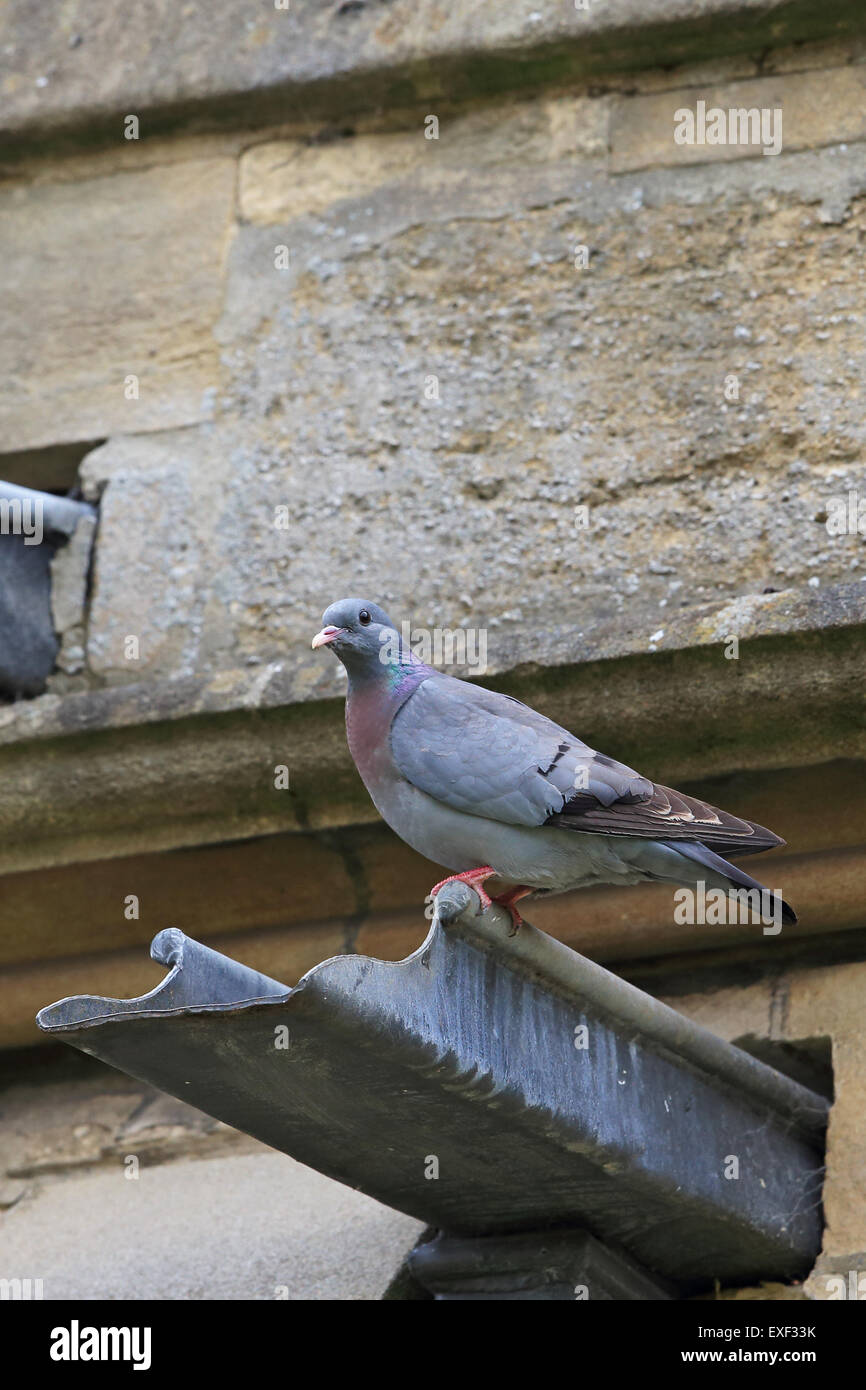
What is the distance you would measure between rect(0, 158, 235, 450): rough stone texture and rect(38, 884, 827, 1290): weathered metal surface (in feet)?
5.86

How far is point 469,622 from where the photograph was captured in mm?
3531

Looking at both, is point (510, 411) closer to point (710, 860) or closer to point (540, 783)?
point (540, 783)

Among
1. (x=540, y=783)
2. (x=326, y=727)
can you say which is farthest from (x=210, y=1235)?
(x=540, y=783)

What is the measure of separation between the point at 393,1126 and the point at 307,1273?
0.79 meters

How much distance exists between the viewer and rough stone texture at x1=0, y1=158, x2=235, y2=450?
402cm

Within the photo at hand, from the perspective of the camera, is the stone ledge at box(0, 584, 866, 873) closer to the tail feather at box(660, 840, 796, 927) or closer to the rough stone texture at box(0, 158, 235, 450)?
the tail feather at box(660, 840, 796, 927)

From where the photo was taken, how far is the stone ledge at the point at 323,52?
3865 mm

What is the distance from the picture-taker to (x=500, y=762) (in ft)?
9.16

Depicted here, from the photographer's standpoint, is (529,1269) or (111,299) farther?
(111,299)

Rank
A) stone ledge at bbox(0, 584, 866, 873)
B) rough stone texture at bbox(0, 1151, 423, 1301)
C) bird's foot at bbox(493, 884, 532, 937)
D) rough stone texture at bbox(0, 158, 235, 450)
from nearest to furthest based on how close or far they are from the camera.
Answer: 1. bird's foot at bbox(493, 884, 532, 937)
2. stone ledge at bbox(0, 584, 866, 873)
3. rough stone texture at bbox(0, 1151, 423, 1301)
4. rough stone texture at bbox(0, 158, 235, 450)

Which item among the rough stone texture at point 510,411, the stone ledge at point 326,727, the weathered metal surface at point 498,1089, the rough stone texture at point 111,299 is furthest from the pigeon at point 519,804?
the rough stone texture at point 111,299

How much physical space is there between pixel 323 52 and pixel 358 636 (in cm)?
173

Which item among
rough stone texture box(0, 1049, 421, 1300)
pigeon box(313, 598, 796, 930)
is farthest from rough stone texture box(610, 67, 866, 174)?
rough stone texture box(0, 1049, 421, 1300)
